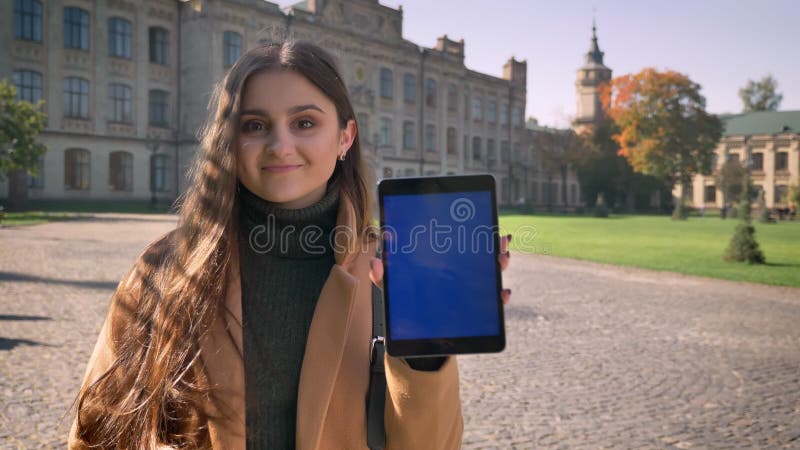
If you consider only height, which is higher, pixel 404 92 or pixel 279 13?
pixel 279 13

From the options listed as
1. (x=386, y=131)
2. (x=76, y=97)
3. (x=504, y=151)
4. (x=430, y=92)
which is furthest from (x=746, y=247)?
(x=504, y=151)

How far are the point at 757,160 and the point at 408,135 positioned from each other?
1662 inches

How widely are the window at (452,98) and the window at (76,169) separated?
2916cm

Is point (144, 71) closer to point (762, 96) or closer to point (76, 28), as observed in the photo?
point (76, 28)

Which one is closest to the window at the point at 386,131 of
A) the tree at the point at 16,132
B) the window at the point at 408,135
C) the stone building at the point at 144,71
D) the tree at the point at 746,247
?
the stone building at the point at 144,71

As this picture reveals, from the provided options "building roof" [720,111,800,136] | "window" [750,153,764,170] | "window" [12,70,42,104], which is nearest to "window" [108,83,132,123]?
"window" [12,70,42,104]

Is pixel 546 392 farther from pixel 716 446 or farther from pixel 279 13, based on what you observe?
pixel 279 13

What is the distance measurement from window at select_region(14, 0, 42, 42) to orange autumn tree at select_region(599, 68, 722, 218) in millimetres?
40524

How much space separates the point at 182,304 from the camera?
1.50 metres

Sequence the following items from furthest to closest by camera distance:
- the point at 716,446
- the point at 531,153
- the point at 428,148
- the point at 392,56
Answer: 1. the point at 531,153
2. the point at 428,148
3. the point at 392,56
4. the point at 716,446

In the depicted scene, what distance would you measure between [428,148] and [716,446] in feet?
150

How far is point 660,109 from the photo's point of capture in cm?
4716

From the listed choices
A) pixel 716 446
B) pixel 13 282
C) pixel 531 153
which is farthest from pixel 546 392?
pixel 531 153

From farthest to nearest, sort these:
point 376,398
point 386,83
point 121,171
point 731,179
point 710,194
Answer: point 710,194, point 731,179, point 386,83, point 121,171, point 376,398
